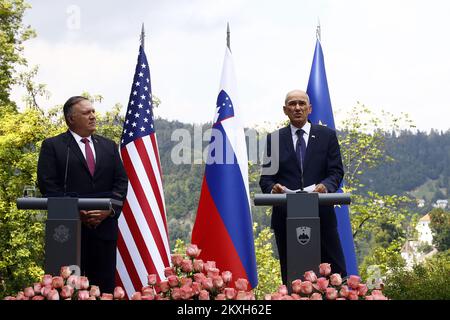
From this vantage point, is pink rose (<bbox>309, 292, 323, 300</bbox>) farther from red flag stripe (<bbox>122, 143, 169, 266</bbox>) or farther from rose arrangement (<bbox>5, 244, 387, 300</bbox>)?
red flag stripe (<bbox>122, 143, 169, 266</bbox>)

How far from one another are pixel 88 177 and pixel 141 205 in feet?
8.55

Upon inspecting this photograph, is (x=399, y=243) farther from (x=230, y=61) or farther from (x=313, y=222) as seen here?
(x=313, y=222)

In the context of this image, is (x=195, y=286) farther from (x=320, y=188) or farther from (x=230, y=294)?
(x=320, y=188)

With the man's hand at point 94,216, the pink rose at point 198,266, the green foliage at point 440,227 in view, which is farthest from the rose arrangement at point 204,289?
the green foliage at point 440,227

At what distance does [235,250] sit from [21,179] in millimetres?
15016

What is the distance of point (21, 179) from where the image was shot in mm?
21906

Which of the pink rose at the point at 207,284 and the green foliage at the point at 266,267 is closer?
the pink rose at the point at 207,284

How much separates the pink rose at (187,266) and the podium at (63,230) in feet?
2.06

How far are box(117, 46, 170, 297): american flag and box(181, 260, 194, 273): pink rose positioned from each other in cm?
291

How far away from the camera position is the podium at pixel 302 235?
15.0ft

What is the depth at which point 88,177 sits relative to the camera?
5.52 meters

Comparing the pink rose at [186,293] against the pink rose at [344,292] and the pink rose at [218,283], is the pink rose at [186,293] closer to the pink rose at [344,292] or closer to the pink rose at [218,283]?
the pink rose at [218,283]
